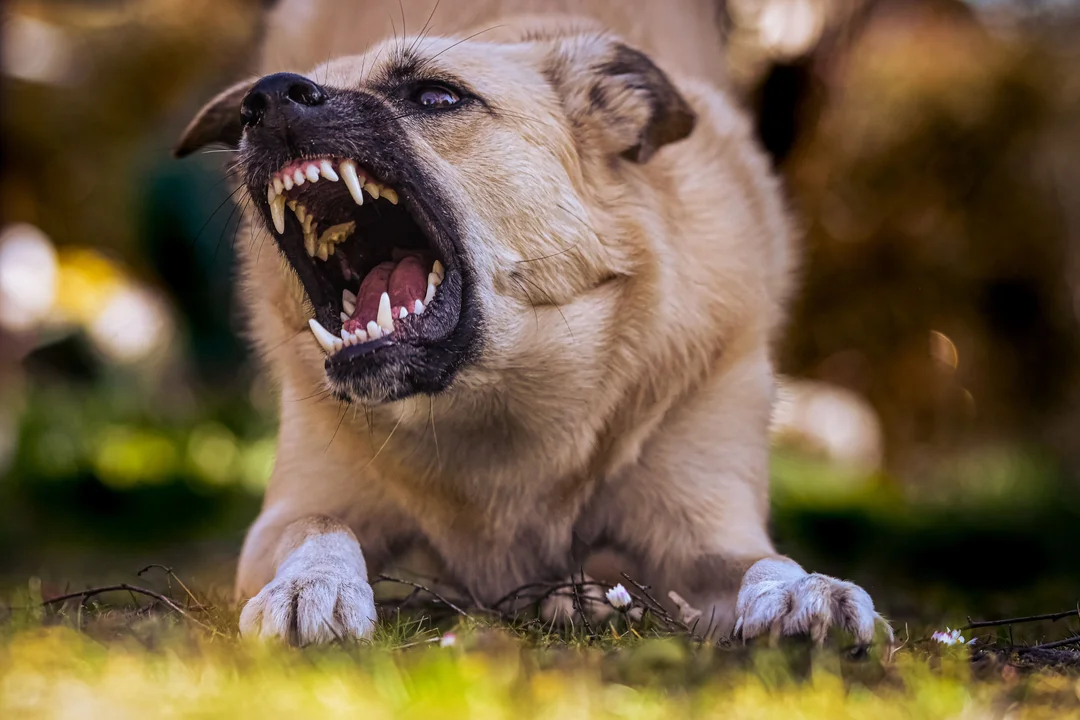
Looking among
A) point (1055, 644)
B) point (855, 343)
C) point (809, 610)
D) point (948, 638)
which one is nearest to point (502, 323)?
point (809, 610)

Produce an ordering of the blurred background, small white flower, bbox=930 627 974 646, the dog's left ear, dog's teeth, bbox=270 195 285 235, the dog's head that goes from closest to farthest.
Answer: small white flower, bbox=930 627 974 646 → the dog's head → dog's teeth, bbox=270 195 285 235 → the dog's left ear → the blurred background

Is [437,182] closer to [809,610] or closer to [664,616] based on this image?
[664,616]

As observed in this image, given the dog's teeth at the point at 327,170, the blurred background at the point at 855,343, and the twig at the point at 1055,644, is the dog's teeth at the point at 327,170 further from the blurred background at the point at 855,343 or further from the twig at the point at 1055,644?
the blurred background at the point at 855,343

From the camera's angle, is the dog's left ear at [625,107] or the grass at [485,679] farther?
the dog's left ear at [625,107]

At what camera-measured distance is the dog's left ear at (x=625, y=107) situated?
9.76 feet

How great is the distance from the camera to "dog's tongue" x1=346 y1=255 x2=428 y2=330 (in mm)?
2670

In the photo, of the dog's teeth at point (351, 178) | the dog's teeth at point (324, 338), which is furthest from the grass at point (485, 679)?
the dog's teeth at point (351, 178)

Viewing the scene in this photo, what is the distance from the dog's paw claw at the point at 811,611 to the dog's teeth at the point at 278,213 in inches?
52.7

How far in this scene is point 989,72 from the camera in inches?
266

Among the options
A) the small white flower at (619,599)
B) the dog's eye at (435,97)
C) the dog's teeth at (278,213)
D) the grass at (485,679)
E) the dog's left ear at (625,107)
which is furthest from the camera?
the dog's left ear at (625,107)

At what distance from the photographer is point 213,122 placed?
3.09m

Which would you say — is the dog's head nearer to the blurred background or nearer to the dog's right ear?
the dog's right ear

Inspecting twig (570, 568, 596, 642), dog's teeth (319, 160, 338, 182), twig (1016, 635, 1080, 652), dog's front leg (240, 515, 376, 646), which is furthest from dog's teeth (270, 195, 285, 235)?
twig (1016, 635, 1080, 652)

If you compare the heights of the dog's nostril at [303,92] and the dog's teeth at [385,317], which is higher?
the dog's nostril at [303,92]
